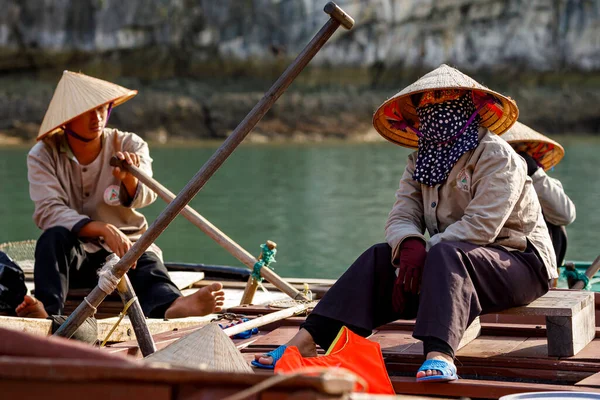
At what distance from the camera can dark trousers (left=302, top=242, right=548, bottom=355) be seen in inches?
99.4

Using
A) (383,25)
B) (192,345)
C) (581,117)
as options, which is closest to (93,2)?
(383,25)

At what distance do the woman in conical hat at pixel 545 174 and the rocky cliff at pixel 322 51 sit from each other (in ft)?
72.5

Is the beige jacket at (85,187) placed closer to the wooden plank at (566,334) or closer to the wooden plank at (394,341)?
the wooden plank at (394,341)

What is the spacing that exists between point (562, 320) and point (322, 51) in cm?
2638

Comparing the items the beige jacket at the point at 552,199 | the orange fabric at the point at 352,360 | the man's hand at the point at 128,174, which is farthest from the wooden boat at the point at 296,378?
the beige jacket at the point at 552,199

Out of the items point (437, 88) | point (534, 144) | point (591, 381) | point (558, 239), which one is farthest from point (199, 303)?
point (558, 239)

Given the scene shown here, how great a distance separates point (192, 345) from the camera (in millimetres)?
2162

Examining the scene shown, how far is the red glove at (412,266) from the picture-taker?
268cm

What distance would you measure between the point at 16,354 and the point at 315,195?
1266 centimetres

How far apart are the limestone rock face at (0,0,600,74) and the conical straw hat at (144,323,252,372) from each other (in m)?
26.7

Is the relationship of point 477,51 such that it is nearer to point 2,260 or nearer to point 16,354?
point 2,260

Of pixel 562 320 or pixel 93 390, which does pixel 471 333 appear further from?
pixel 93 390

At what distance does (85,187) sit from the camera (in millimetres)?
4031

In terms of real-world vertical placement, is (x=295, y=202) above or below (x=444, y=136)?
below
